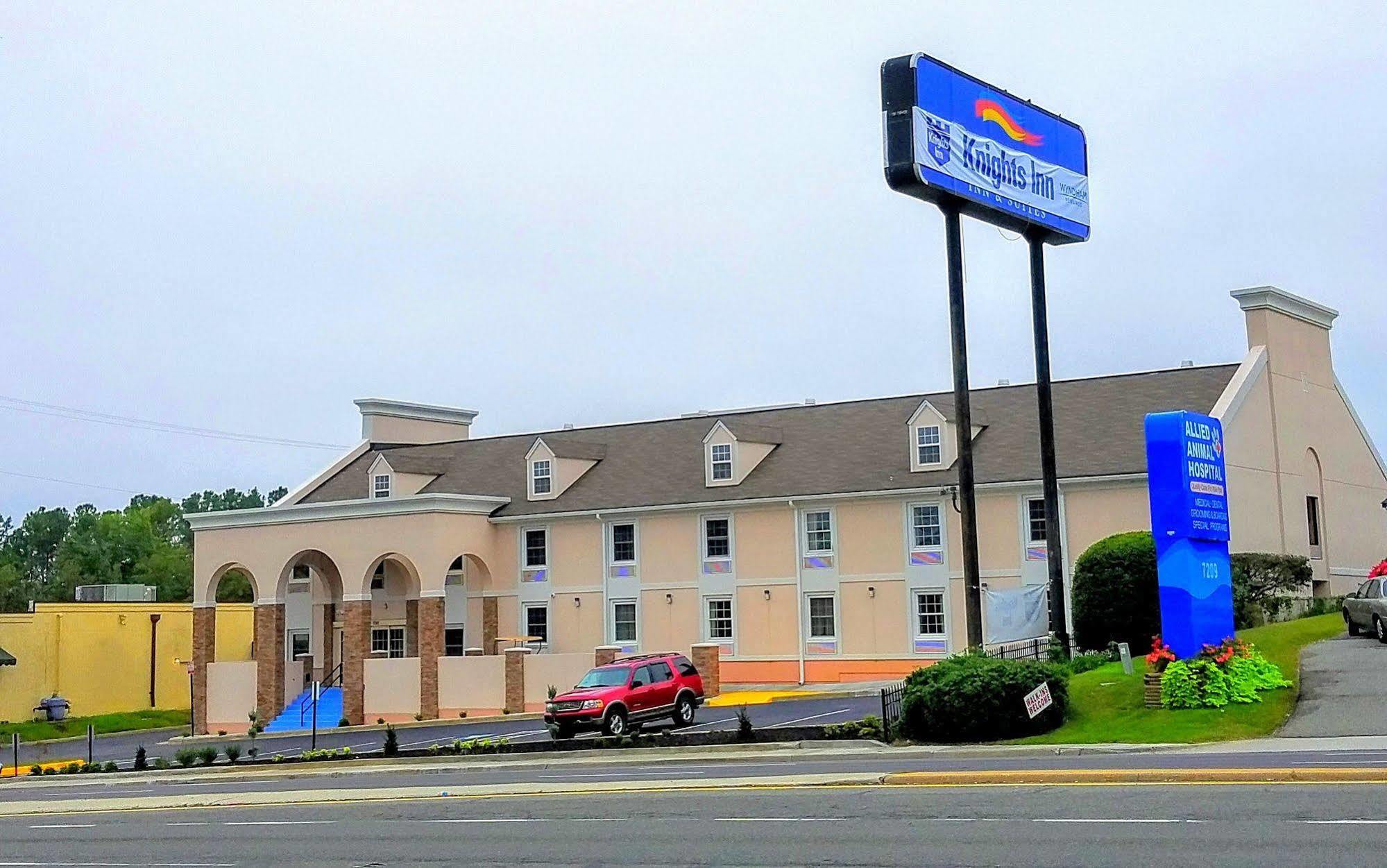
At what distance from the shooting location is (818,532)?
48.5 meters

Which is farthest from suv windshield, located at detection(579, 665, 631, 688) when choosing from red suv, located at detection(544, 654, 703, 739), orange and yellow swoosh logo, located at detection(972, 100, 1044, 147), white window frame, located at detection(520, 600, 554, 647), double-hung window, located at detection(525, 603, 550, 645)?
double-hung window, located at detection(525, 603, 550, 645)

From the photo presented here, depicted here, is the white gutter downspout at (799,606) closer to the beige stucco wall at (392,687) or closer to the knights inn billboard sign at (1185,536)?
the beige stucco wall at (392,687)

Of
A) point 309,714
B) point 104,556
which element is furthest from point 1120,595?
point 104,556

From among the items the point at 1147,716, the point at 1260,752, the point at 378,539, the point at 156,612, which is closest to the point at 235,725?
the point at 378,539

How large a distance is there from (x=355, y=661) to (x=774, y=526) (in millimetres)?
14382

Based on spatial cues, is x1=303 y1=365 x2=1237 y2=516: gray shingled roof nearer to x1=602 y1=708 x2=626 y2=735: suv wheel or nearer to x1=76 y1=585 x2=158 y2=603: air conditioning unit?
x1=76 y1=585 x2=158 y2=603: air conditioning unit

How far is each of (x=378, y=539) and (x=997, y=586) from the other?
20324 mm

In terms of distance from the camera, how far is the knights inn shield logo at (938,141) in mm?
32344

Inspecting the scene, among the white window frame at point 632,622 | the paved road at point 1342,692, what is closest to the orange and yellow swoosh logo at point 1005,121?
the paved road at point 1342,692

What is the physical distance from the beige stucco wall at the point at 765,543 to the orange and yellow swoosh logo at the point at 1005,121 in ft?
55.4

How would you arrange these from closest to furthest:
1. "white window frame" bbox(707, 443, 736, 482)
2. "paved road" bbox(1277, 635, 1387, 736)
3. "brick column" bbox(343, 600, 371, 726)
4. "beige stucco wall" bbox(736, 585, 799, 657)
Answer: "paved road" bbox(1277, 635, 1387, 736) < "beige stucco wall" bbox(736, 585, 799, 657) < "brick column" bbox(343, 600, 371, 726) < "white window frame" bbox(707, 443, 736, 482)

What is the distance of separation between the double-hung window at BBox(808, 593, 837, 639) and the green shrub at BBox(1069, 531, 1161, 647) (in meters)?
12.5

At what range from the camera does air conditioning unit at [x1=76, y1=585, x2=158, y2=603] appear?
67.2 metres

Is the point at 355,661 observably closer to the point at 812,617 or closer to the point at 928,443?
the point at 812,617
